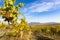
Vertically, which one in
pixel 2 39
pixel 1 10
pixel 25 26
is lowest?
pixel 2 39

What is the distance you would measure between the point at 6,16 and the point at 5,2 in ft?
6.40

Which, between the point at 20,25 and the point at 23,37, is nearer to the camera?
the point at 20,25

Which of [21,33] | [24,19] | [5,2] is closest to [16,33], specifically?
[21,33]

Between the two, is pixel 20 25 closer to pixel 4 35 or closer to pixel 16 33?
pixel 16 33

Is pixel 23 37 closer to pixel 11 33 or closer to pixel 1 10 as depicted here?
pixel 11 33

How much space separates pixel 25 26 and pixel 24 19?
53.0 inches

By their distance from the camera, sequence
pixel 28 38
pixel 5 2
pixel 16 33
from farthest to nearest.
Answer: pixel 28 38 < pixel 16 33 < pixel 5 2

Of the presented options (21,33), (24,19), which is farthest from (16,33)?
(24,19)

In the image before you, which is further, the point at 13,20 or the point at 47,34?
the point at 47,34

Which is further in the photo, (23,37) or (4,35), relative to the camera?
(4,35)

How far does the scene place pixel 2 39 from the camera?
35.3 meters

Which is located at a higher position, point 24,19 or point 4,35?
point 24,19

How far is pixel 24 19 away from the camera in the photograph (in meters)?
30.3

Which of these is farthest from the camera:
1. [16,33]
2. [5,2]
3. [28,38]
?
[28,38]
